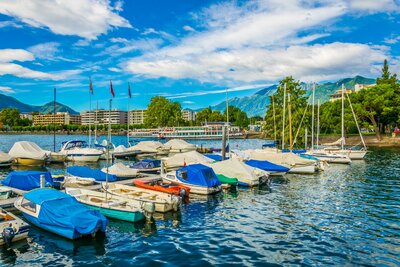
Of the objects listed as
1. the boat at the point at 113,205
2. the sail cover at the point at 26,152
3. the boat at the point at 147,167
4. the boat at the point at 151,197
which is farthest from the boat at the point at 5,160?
the boat at the point at 113,205

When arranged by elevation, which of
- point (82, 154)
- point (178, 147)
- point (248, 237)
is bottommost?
point (248, 237)

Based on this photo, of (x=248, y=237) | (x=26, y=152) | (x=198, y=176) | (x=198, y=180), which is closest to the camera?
(x=248, y=237)

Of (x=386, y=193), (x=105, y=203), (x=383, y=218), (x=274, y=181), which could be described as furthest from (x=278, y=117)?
(x=105, y=203)

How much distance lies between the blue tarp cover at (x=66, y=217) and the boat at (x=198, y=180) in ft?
41.4

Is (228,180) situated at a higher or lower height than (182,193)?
higher

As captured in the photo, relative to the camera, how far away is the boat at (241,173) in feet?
114

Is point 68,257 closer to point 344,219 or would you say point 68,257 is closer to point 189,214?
point 189,214

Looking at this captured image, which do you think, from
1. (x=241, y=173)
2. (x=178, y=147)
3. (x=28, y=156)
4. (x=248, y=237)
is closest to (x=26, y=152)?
(x=28, y=156)

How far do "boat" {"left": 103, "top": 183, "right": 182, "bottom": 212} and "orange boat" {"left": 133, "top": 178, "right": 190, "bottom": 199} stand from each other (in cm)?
245

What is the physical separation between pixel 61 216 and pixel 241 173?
20.5m

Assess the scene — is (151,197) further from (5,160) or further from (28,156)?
(28,156)

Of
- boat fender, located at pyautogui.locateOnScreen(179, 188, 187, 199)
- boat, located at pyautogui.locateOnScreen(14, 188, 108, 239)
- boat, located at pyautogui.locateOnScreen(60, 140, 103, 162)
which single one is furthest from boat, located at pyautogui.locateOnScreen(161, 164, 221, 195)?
boat, located at pyautogui.locateOnScreen(60, 140, 103, 162)

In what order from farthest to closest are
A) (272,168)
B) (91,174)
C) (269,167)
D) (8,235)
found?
(269,167)
(272,168)
(91,174)
(8,235)

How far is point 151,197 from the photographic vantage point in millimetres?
26234
